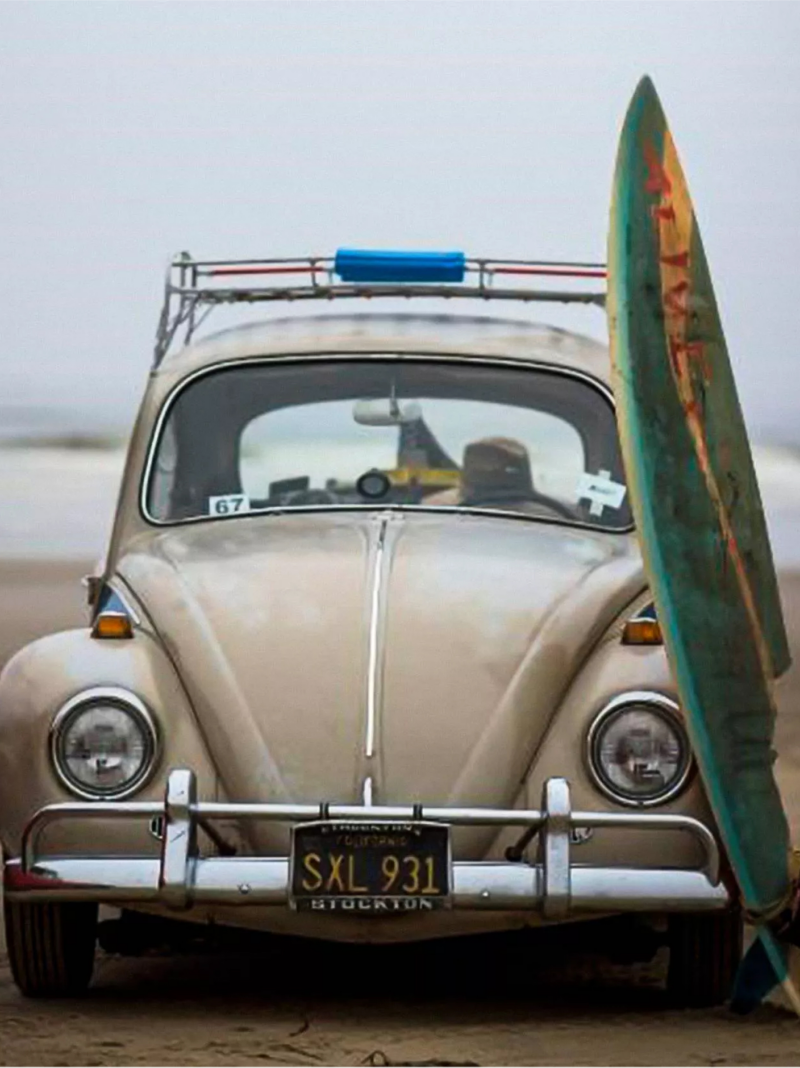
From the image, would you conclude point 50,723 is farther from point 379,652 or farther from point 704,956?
point 704,956

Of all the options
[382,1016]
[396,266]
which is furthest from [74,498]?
[382,1016]

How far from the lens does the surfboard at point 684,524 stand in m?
5.00

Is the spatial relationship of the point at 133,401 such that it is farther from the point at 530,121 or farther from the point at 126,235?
the point at 530,121

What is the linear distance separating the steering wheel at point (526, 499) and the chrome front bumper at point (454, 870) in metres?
1.13

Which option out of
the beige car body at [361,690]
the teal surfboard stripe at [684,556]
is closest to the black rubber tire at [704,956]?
the beige car body at [361,690]

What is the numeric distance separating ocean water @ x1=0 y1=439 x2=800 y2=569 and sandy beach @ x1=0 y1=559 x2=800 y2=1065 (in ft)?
19.1

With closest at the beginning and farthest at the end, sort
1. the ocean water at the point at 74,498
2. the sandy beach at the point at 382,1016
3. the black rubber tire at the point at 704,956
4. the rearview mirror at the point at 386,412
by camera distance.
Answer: the sandy beach at the point at 382,1016 → the black rubber tire at the point at 704,956 → the rearview mirror at the point at 386,412 → the ocean water at the point at 74,498

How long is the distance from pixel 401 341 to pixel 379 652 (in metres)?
1.19

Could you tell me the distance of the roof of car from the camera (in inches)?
252

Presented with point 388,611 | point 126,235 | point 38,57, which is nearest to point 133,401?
point 126,235

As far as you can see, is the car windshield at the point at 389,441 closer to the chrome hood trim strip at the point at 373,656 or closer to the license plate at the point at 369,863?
the chrome hood trim strip at the point at 373,656

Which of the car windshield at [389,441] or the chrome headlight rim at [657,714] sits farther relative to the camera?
the car windshield at [389,441]

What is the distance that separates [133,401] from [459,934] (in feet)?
18.6

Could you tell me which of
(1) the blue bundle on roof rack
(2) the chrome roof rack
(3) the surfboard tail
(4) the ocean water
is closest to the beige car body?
(3) the surfboard tail
